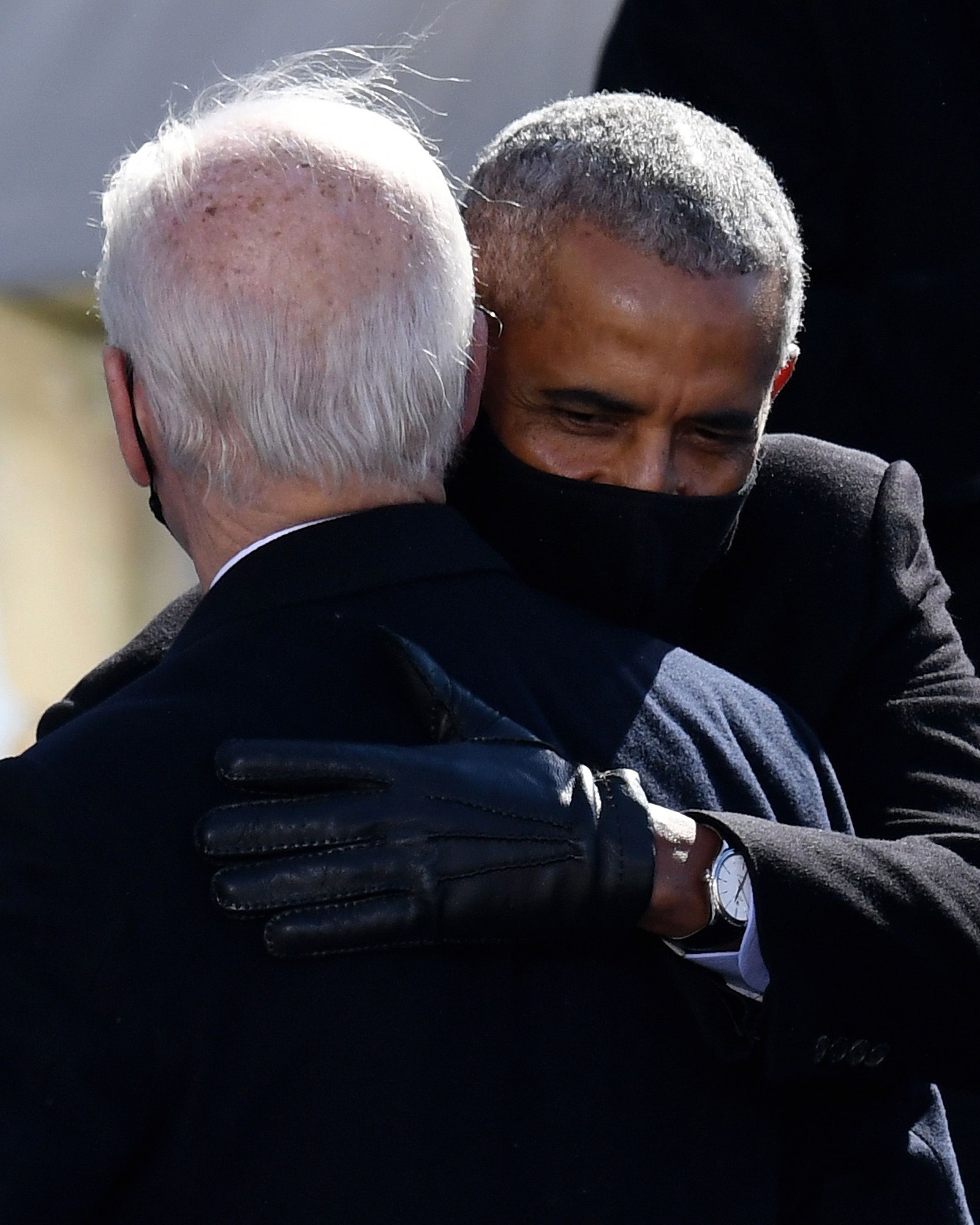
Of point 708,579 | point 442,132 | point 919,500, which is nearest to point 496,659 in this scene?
point 708,579

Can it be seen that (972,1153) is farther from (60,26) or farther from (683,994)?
(60,26)

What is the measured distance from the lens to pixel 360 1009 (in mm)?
1205

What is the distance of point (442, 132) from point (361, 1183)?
2292 millimetres

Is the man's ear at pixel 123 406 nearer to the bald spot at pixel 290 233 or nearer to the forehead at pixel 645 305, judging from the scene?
the bald spot at pixel 290 233

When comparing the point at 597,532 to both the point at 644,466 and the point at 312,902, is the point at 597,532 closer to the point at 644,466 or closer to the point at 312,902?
the point at 644,466

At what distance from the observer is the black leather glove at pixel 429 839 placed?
1178mm

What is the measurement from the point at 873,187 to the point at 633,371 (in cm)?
99

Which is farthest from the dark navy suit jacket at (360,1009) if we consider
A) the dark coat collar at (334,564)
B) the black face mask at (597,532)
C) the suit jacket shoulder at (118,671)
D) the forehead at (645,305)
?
the suit jacket shoulder at (118,671)

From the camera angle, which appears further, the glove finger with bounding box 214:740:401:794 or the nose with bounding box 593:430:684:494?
the nose with bounding box 593:430:684:494

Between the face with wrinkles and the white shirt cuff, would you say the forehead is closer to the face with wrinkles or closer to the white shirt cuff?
the face with wrinkles

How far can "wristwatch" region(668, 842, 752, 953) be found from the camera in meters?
1.38

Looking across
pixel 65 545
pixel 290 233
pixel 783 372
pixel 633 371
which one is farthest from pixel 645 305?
pixel 65 545

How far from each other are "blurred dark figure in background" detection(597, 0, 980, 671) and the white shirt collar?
130cm

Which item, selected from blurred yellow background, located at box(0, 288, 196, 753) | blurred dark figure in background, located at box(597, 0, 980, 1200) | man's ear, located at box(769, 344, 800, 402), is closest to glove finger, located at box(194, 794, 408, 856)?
man's ear, located at box(769, 344, 800, 402)
